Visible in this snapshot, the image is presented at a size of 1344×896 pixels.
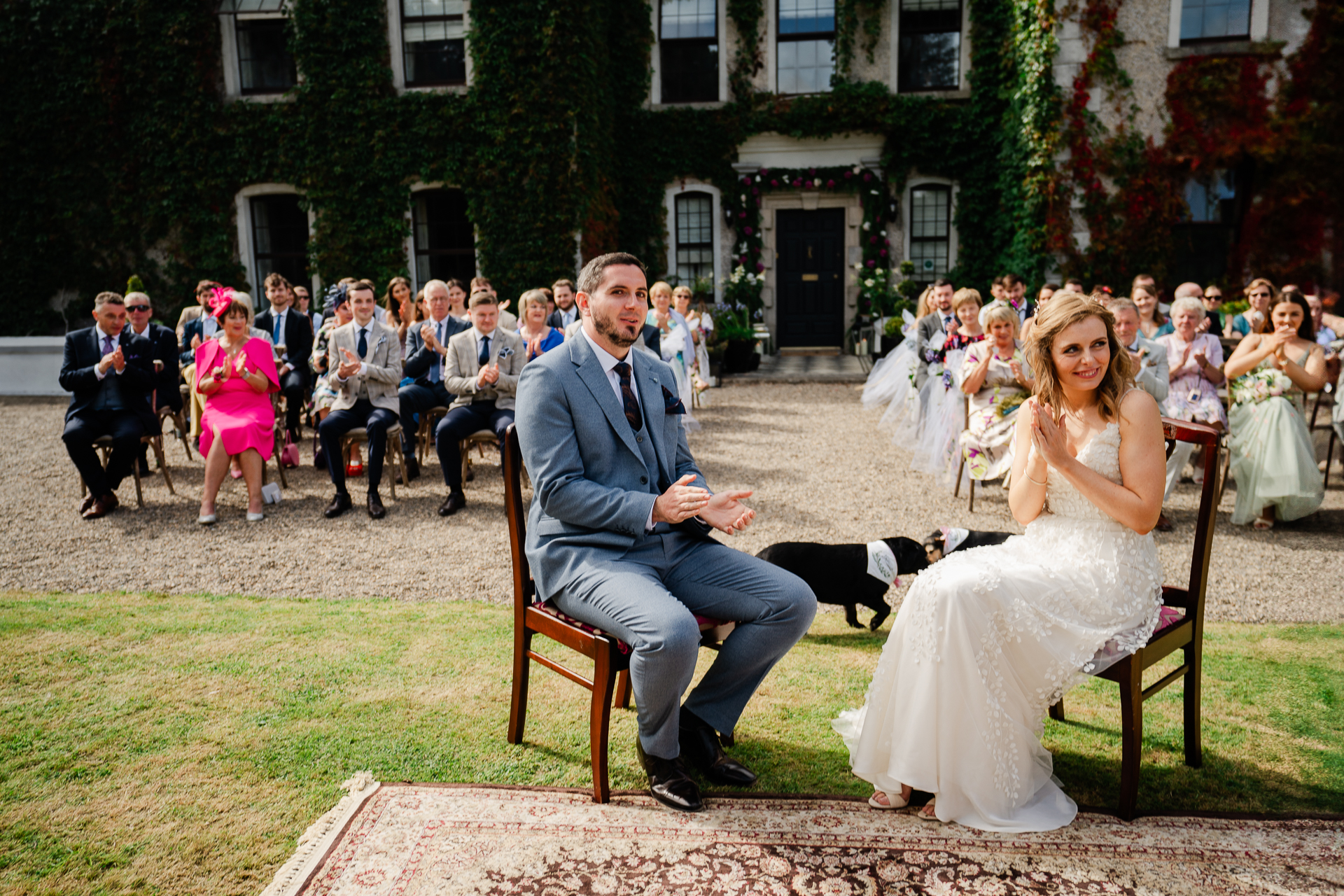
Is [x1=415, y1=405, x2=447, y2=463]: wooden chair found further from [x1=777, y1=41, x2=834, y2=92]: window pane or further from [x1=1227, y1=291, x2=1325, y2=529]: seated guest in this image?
[x1=777, y1=41, x2=834, y2=92]: window pane

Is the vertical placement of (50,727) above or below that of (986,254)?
below

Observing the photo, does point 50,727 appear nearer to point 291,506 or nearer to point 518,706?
point 518,706

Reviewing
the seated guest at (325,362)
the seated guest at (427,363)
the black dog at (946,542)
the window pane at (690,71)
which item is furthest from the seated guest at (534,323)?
Result: the window pane at (690,71)

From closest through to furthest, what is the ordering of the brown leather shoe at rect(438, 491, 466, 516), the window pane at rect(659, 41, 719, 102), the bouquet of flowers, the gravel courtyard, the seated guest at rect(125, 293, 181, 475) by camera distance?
the gravel courtyard → the bouquet of flowers → the brown leather shoe at rect(438, 491, 466, 516) → the seated guest at rect(125, 293, 181, 475) → the window pane at rect(659, 41, 719, 102)

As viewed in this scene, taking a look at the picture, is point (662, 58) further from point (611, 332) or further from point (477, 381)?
point (611, 332)

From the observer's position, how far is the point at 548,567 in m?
2.74

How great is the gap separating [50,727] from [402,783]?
1.41 meters

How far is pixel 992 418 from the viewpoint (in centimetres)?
599

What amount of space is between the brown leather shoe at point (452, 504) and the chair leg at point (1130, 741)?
4.68 meters

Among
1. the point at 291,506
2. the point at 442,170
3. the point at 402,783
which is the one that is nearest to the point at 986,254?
the point at 442,170

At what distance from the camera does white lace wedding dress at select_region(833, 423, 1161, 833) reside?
7.88 feet

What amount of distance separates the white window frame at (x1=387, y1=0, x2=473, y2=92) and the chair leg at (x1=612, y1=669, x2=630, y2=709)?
1228cm

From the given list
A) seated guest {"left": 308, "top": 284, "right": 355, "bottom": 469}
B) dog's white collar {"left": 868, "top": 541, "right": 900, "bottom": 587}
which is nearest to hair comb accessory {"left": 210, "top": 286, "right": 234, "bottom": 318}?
seated guest {"left": 308, "top": 284, "right": 355, "bottom": 469}

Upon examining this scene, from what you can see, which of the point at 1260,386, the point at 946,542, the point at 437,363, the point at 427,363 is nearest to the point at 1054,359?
the point at 946,542
